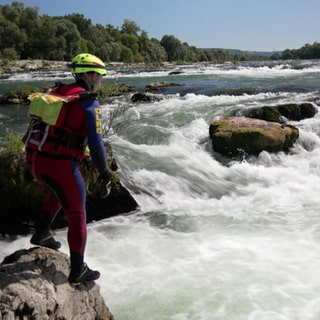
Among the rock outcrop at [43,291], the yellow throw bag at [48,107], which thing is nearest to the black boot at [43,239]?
the rock outcrop at [43,291]

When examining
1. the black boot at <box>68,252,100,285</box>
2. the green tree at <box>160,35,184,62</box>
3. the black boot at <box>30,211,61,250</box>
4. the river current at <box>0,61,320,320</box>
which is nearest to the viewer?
the black boot at <box>68,252,100,285</box>

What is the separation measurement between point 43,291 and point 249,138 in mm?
8478

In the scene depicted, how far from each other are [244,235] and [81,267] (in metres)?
3.67

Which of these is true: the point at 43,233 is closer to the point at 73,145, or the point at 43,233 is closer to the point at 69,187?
the point at 69,187

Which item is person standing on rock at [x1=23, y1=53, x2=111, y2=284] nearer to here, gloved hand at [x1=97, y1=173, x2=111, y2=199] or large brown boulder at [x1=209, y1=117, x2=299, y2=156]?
gloved hand at [x1=97, y1=173, x2=111, y2=199]

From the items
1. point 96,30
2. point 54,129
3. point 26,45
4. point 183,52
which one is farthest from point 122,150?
point 183,52

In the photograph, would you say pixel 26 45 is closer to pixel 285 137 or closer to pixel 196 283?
pixel 285 137

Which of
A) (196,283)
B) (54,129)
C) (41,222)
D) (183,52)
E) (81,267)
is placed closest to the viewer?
(54,129)

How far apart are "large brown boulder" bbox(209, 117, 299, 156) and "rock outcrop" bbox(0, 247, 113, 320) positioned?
25.0ft

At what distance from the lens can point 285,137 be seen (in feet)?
36.9

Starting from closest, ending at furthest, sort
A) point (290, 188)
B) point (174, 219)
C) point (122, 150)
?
1. point (174, 219)
2. point (290, 188)
3. point (122, 150)

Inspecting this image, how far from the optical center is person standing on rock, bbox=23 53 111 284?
126 inches

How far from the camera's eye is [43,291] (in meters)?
3.26

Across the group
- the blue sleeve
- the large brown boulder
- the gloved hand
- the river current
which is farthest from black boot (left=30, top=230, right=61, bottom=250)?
the large brown boulder
